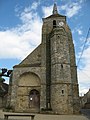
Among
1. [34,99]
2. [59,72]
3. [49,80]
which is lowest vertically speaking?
[34,99]

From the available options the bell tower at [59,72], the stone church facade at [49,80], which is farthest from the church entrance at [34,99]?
the bell tower at [59,72]

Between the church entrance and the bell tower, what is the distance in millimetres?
1915

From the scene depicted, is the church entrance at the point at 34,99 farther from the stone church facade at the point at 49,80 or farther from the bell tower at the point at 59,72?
the bell tower at the point at 59,72

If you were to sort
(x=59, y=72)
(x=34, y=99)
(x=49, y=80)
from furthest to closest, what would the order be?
1. (x=34, y=99)
2. (x=49, y=80)
3. (x=59, y=72)

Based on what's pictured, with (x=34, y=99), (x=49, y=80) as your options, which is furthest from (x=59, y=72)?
(x=34, y=99)

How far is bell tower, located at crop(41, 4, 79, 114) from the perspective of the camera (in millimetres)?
21125

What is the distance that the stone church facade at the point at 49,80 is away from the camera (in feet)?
70.1

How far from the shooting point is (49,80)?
23.5 m

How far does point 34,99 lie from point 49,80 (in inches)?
138

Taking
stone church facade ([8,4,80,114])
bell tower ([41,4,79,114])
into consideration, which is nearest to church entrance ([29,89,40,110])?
stone church facade ([8,4,80,114])

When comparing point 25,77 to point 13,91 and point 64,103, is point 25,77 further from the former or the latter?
point 64,103

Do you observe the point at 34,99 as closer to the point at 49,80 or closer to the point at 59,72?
the point at 49,80

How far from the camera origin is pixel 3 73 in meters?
19.3

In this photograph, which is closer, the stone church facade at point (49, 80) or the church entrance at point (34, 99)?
the stone church facade at point (49, 80)
